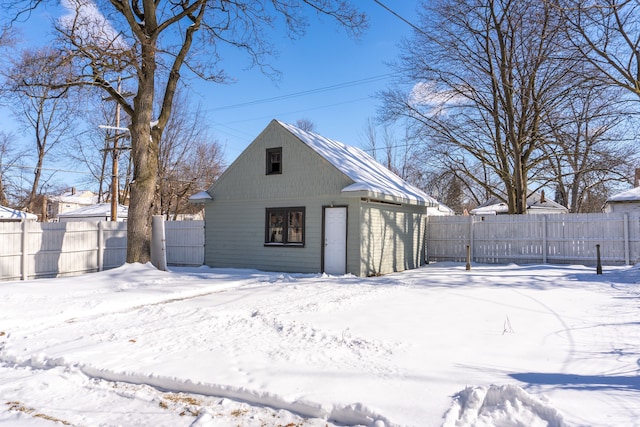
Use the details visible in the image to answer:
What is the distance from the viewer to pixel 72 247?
595 inches

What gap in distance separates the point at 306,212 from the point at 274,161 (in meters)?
2.23

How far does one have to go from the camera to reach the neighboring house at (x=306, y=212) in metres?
13.4

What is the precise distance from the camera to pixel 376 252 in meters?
13.9

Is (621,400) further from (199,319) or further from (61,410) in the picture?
(199,319)

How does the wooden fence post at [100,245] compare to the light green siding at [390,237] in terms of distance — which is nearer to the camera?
the light green siding at [390,237]

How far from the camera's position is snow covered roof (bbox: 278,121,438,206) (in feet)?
42.8

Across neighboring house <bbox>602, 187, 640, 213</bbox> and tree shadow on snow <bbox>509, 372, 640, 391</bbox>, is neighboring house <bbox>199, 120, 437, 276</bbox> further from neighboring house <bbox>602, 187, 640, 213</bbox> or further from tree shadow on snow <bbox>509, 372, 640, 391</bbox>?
neighboring house <bbox>602, 187, 640, 213</bbox>

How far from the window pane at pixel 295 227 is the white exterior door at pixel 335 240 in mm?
981

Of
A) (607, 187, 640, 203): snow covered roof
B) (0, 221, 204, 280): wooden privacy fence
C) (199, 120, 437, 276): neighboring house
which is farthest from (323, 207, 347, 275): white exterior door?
(607, 187, 640, 203): snow covered roof

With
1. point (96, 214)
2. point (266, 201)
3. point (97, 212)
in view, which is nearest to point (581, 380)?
point (266, 201)

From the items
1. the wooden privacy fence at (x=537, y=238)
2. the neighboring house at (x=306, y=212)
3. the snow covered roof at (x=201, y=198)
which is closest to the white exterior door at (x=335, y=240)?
the neighboring house at (x=306, y=212)

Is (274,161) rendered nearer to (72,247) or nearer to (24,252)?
(72,247)

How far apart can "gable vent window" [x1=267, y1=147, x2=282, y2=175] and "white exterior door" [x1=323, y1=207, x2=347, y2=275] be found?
7.78 ft

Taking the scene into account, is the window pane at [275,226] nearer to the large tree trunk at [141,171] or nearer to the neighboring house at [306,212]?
the neighboring house at [306,212]
